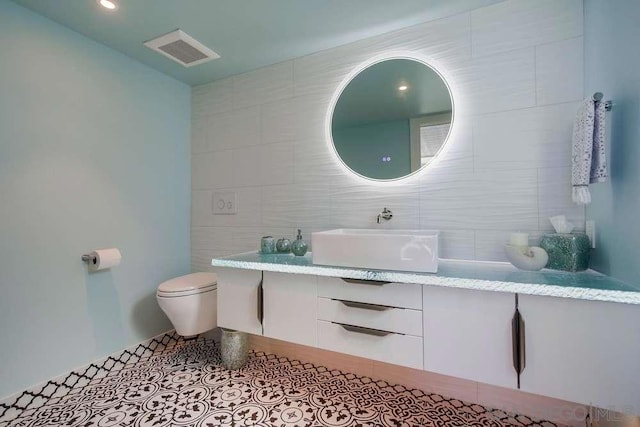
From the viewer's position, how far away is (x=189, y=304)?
1886 mm

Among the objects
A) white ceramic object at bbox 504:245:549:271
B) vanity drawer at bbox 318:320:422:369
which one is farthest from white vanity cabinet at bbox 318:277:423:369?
white ceramic object at bbox 504:245:549:271

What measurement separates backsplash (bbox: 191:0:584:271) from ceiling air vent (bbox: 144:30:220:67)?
1.10 feet

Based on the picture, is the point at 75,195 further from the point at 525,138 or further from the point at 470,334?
the point at 525,138

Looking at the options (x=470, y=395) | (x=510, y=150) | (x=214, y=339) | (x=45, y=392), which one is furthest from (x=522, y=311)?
(x=45, y=392)

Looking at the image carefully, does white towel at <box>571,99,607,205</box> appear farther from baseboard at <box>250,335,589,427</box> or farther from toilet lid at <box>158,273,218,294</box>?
toilet lid at <box>158,273,218,294</box>

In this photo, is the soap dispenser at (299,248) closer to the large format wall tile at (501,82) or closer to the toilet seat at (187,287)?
the toilet seat at (187,287)

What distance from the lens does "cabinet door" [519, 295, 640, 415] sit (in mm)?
961

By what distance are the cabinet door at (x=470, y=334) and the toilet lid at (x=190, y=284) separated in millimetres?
1415

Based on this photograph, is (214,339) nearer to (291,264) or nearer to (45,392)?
(45,392)

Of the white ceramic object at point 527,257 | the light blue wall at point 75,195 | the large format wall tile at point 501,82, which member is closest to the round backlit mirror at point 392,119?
the large format wall tile at point 501,82

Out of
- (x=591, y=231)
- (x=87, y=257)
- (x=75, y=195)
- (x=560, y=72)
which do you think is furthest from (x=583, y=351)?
(x=75, y=195)

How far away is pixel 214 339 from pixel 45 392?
1005mm

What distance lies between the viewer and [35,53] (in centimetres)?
161

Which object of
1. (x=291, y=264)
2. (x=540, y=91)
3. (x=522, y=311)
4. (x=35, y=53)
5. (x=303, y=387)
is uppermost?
(x=35, y=53)
